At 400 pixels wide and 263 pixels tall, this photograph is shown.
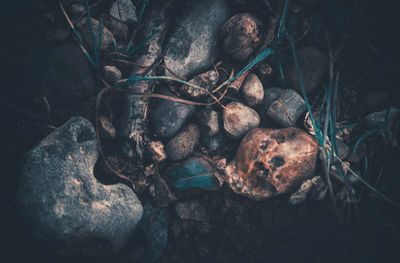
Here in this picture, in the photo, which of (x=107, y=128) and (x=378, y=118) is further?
(x=378, y=118)

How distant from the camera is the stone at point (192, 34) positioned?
179 centimetres

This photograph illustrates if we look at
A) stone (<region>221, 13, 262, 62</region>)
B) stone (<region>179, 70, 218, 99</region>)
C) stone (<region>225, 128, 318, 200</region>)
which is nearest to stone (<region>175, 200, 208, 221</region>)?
stone (<region>225, 128, 318, 200</region>)

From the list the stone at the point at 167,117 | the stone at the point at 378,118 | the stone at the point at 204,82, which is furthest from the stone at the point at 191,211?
the stone at the point at 378,118

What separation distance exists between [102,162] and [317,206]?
182cm

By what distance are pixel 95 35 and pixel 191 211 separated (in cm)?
161

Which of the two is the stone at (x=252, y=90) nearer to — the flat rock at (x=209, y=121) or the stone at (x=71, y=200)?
the flat rock at (x=209, y=121)

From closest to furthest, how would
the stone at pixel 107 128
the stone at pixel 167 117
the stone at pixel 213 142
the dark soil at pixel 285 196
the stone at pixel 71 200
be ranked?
1. the stone at pixel 71 200
2. the dark soil at pixel 285 196
3. the stone at pixel 107 128
4. the stone at pixel 167 117
5. the stone at pixel 213 142

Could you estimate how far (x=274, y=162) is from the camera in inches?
64.0

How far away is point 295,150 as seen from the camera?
64.4 inches

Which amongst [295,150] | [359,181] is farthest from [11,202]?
[359,181]

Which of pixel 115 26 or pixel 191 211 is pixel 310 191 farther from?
pixel 115 26

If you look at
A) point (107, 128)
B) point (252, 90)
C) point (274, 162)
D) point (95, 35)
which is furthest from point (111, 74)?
point (274, 162)

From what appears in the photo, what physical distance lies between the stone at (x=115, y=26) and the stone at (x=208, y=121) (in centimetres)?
92

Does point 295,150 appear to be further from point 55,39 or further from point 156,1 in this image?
point 55,39
